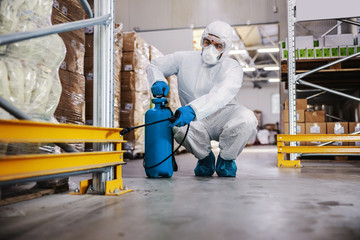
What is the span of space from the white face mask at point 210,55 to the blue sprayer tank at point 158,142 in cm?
59

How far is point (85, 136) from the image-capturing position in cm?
188

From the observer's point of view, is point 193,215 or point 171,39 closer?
point 193,215

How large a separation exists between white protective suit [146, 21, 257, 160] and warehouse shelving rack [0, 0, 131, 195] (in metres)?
0.93

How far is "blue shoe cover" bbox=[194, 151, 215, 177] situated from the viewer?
333 centimetres

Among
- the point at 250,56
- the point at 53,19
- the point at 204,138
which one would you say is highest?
the point at 250,56

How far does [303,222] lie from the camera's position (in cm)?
144

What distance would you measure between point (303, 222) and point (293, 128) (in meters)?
3.29

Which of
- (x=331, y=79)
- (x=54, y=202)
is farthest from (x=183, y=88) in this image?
(x=331, y=79)

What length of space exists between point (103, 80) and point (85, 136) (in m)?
0.51

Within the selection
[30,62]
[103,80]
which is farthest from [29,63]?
[103,80]

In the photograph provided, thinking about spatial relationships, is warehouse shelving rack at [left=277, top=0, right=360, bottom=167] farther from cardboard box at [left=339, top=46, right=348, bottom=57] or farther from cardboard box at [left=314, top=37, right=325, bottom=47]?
cardboard box at [left=314, top=37, right=325, bottom=47]

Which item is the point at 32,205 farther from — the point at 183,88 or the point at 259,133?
the point at 259,133

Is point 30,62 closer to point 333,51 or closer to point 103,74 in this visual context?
point 103,74

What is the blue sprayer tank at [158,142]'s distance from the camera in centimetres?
297
